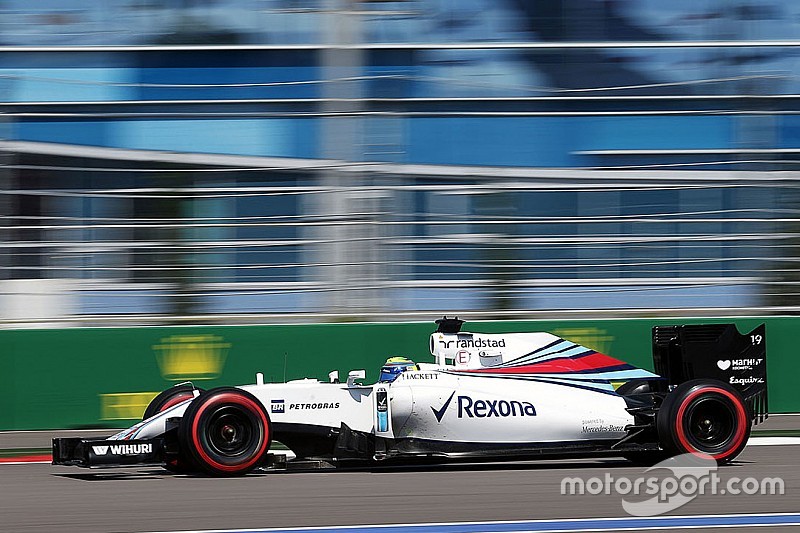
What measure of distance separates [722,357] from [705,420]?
60 cm

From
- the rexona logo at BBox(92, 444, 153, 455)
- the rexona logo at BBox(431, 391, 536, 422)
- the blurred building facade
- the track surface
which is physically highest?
the blurred building facade

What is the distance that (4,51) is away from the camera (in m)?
11.1

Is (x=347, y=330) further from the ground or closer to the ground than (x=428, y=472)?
further from the ground

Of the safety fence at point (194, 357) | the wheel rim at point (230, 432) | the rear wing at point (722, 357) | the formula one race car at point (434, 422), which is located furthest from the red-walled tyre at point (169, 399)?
the rear wing at point (722, 357)

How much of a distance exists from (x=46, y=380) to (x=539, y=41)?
5.67 m

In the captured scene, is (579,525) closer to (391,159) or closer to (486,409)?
(486,409)

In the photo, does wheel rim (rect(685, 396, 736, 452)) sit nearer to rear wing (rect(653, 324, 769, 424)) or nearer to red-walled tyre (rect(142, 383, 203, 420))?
rear wing (rect(653, 324, 769, 424))

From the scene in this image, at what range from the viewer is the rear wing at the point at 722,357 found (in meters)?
7.78

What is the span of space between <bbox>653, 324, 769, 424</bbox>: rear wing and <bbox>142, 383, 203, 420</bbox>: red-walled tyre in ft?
10.3

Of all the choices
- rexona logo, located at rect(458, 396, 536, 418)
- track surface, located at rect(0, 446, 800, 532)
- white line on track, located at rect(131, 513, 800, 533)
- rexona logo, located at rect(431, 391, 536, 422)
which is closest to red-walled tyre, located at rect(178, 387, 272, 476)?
track surface, located at rect(0, 446, 800, 532)

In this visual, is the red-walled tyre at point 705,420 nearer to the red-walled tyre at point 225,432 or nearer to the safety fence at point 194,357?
the red-walled tyre at point 225,432

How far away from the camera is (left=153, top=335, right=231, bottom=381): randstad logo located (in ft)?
33.8

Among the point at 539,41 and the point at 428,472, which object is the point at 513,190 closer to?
the point at 539,41

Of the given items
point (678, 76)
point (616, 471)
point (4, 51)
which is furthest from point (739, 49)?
point (4, 51)
